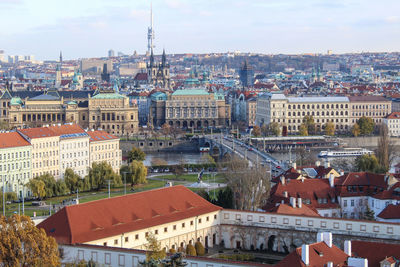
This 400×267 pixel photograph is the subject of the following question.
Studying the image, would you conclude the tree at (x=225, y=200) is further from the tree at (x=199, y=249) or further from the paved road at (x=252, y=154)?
the paved road at (x=252, y=154)

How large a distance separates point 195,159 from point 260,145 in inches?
424

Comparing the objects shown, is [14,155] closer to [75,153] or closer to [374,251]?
[75,153]

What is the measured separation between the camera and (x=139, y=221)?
35125 millimetres

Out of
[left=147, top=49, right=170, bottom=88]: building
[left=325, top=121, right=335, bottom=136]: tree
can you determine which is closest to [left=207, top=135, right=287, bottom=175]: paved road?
[left=325, top=121, right=335, bottom=136]: tree

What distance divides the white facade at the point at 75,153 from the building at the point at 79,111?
140 feet

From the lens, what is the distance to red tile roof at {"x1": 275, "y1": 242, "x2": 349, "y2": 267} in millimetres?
27234

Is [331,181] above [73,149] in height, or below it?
above

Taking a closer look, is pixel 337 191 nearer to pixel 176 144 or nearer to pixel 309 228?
pixel 309 228

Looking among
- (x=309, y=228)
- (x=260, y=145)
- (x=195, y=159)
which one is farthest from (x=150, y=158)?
(x=309, y=228)

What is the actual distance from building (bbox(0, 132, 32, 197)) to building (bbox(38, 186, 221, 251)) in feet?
59.7

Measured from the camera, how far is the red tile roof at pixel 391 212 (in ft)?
124

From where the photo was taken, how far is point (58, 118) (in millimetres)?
109438

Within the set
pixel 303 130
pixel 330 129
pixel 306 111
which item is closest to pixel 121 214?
pixel 303 130

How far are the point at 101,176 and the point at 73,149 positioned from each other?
5451mm
